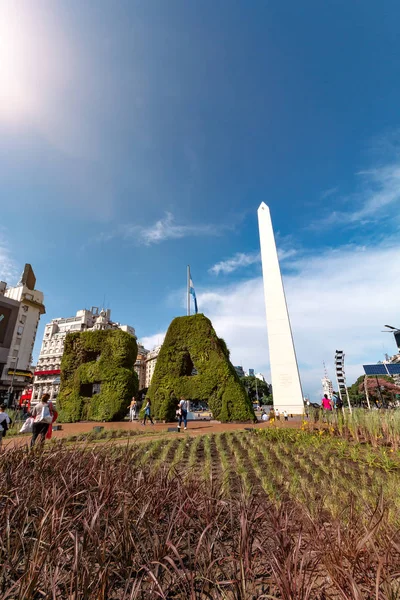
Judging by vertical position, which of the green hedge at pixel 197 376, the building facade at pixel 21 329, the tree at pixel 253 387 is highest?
the building facade at pixel 21 329

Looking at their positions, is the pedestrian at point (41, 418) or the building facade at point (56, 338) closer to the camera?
the pedestrian at point (41, 418)

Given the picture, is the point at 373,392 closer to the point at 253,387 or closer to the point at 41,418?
the point at 253,387

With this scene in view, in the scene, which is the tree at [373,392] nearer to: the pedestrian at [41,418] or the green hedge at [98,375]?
the green hedge at [98,375]

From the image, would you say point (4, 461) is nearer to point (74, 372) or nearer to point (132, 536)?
point (132, 536)

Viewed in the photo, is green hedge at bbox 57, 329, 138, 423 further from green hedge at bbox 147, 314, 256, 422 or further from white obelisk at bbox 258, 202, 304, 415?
white obelisk at bbox 258, 202, 304, 415

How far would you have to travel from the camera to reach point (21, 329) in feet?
211

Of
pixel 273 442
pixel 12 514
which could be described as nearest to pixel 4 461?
pixel 12 514

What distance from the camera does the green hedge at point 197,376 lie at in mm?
16891

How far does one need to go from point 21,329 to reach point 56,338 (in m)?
39.0

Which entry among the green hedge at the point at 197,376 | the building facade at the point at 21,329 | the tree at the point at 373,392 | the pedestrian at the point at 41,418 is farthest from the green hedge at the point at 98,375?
the tree at the point at 373,392

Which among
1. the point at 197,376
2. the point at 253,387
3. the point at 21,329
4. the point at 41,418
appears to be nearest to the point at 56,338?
the point at 21,329

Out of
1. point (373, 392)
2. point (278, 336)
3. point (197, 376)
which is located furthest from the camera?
point (373, 392)

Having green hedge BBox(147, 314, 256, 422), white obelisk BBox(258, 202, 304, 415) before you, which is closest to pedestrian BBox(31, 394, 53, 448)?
green hedge BBox(147, 314, 256, 422)

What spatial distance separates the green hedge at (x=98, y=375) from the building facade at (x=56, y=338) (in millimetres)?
72011
